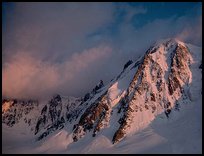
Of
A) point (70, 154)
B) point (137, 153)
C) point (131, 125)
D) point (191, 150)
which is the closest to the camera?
point (191, 150)

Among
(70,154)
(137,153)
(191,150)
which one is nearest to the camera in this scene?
(191,150)

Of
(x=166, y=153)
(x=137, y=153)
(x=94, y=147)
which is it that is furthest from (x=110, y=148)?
(x=166, y=153)

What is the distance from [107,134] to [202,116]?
52451 mm

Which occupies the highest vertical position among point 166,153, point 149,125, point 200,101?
point 200,101

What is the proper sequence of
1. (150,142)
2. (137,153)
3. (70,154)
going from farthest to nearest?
(70,154)
(150,142)
(137,153)

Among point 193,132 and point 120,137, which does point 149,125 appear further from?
point 193,132

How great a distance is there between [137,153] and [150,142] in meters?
15.3

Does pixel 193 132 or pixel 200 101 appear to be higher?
pixel 200 101

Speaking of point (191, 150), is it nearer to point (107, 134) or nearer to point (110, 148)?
point (110, 148)

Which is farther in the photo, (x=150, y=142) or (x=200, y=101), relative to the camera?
(x=200, y=101)

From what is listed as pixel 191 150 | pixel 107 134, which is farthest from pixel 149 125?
pixel 191 150

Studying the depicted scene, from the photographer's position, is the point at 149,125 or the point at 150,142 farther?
the point at 149,125

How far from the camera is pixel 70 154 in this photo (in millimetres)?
186250

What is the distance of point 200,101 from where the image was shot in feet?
650
